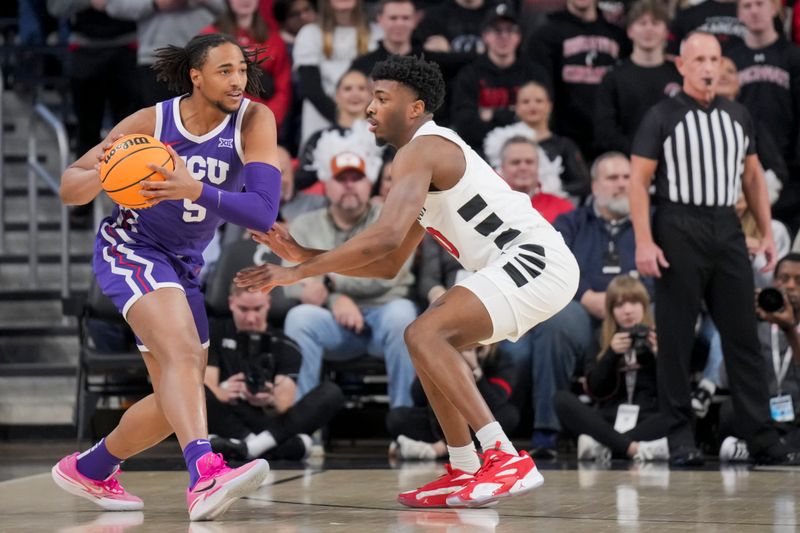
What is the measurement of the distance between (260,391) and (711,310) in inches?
96.6

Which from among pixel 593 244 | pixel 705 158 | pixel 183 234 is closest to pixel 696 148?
pixel 705 158

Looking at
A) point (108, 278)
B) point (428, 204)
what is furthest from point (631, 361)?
point (108, 278)

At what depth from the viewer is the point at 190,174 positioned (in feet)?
15.2

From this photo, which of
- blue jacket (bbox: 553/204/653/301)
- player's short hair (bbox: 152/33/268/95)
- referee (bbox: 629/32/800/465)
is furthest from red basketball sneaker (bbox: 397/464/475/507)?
blue jacket (bbox: 553/204/653/301)

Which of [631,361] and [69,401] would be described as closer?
[631,361]

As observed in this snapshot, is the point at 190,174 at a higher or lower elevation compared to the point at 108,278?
higher

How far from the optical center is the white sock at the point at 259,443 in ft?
23.5

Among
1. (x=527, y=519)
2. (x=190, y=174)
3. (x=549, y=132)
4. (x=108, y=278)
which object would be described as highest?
(x=549, y=132)

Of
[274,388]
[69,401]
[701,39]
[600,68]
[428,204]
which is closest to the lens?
[428,204]

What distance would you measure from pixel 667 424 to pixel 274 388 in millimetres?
2122

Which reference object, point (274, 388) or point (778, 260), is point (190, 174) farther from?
point (778, 260)

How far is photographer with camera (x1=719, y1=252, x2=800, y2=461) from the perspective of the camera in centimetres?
702

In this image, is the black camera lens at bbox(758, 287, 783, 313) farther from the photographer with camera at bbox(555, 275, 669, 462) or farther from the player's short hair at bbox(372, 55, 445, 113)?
the player's short hair at bbox(372, 55, 445, 113)

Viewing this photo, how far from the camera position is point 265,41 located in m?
9.42
